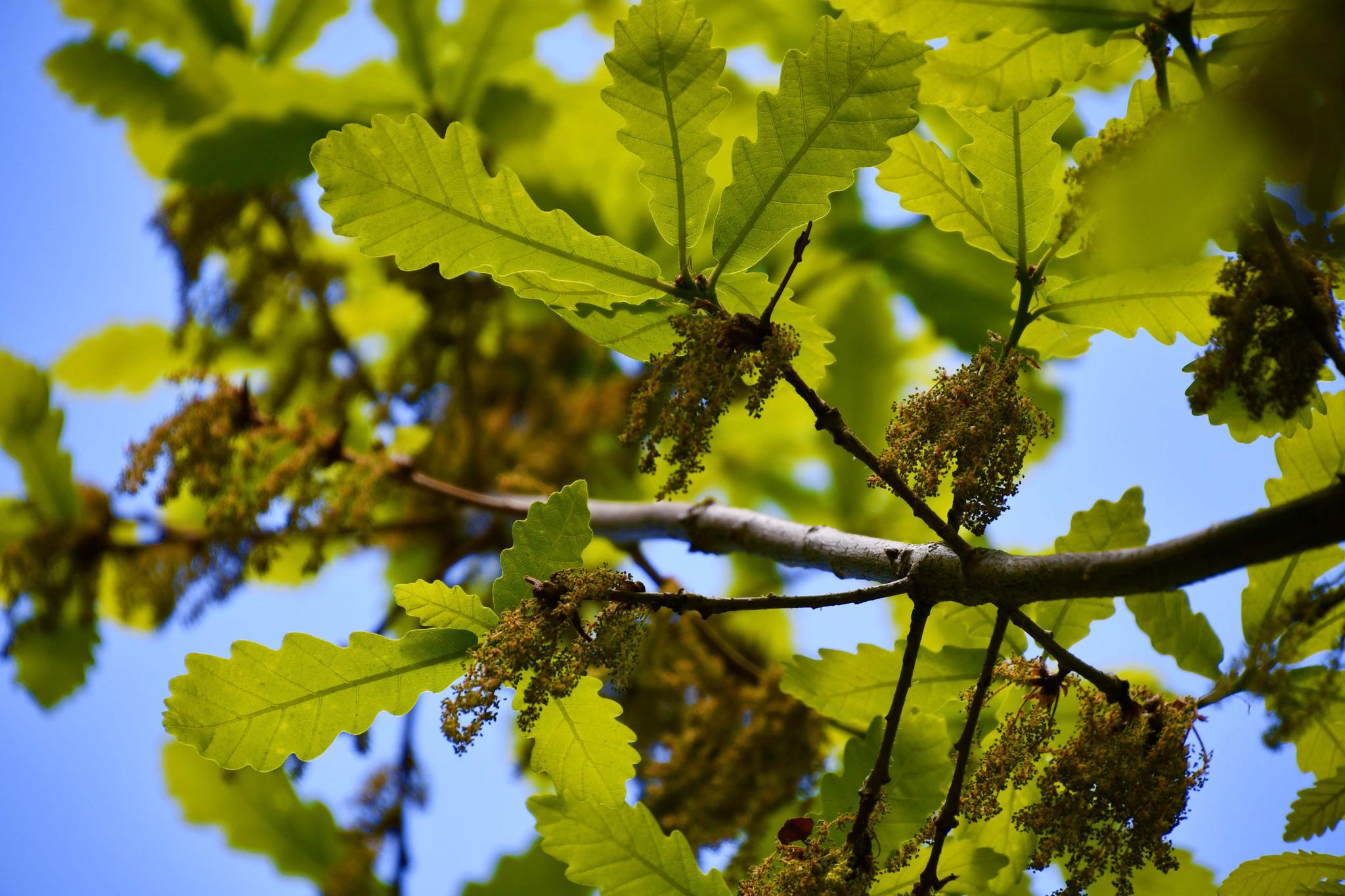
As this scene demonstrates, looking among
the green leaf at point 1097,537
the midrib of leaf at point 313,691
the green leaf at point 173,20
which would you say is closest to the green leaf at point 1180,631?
the green leaf at point 1097,537

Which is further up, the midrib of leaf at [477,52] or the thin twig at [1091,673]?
the midrib of leaf at [477,52]

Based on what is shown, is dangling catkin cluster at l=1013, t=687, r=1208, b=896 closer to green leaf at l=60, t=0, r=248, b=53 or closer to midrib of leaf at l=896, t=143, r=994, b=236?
midrib of leaf at l=896, t=143, r=994, b=236

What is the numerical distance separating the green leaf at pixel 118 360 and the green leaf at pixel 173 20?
685mm

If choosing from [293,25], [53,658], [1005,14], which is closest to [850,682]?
[1005,14]

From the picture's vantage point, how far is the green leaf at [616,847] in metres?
0.97

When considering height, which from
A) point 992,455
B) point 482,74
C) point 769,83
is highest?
point 769,83

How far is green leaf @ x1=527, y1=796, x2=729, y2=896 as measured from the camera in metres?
0.97

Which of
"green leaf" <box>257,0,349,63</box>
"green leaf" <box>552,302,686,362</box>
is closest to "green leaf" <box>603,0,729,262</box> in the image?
"green leaf" <box>552,302,686,362</box>

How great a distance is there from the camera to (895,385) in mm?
2053

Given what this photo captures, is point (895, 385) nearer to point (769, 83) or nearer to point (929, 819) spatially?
point (769, 83)

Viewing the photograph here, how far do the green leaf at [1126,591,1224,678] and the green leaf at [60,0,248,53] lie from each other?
6.50 ft

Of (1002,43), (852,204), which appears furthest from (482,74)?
(1002,43)

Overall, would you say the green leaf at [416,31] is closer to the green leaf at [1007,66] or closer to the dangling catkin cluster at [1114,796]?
the green leaf at [1007,66]

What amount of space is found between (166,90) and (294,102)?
317mm
